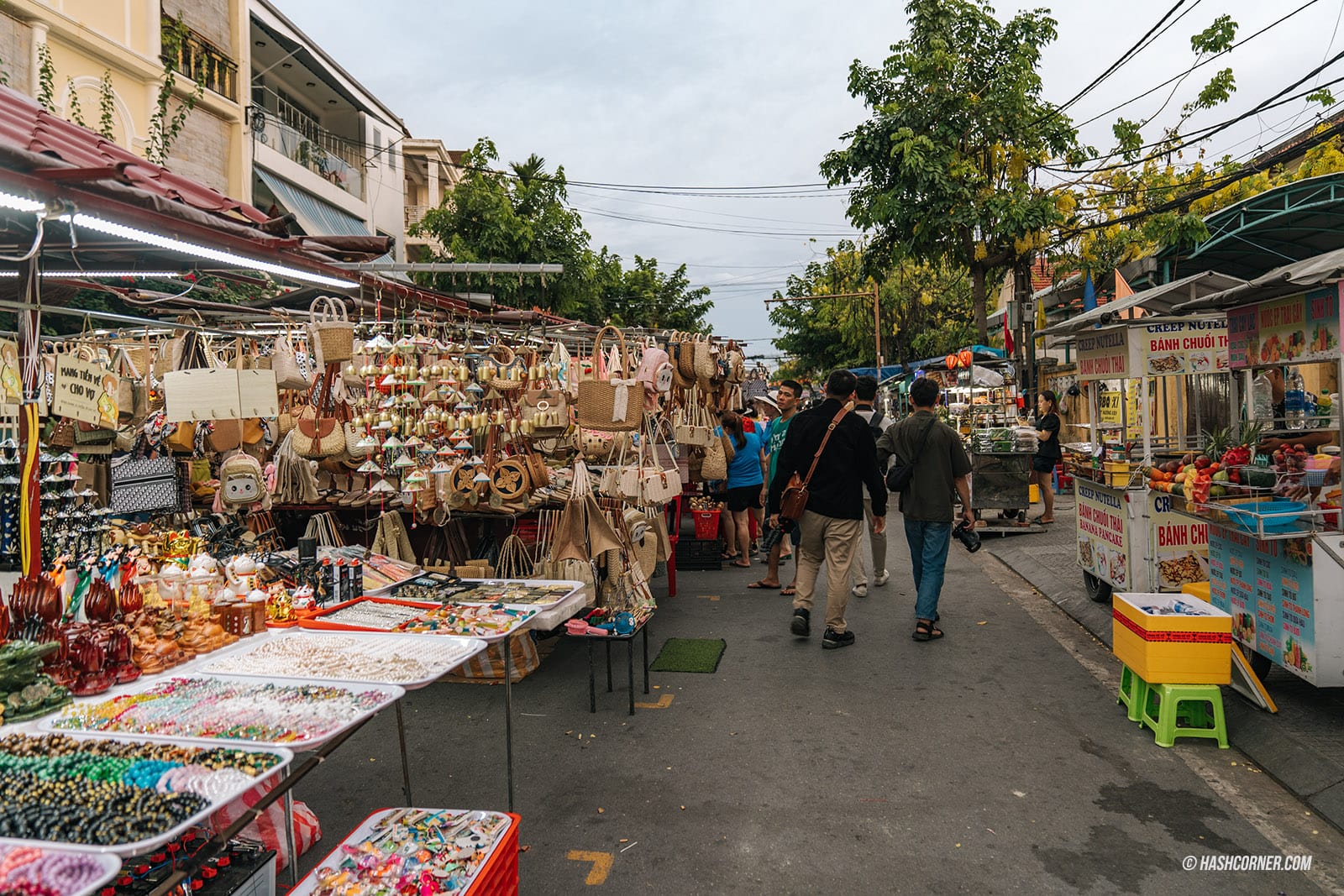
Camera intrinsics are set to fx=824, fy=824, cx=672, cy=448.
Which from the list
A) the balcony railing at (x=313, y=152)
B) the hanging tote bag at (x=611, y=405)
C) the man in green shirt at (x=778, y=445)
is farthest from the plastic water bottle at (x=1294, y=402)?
the balcony railing at (x=313, y=152)

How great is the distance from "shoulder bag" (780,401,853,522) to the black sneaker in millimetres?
902

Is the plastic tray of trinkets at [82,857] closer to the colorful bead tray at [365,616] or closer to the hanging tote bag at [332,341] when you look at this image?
the colorful bead tray at [365,616]

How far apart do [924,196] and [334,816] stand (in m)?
13.4

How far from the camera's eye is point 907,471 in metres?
6.48

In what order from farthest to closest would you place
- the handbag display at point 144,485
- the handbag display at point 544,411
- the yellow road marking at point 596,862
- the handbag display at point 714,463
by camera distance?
the handbag display at point 714,463 < the handbag display at point 144,485 < the handbag display at point 544,411 < the yellow road marking at point 596,862

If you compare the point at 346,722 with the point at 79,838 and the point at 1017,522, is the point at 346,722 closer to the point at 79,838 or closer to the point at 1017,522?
the point at 79,838

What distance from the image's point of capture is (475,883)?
8.65ft

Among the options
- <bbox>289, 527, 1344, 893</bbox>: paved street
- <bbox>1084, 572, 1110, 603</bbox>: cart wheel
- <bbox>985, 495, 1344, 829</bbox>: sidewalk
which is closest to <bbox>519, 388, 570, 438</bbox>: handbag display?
<bbox>289, 527, 1344, 893</bbox>: paved street

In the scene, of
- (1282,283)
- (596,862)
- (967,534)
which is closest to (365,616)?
(596,862)

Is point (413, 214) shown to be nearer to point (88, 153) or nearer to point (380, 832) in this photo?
point (88, 153)

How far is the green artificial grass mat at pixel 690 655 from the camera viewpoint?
6031 millimetres

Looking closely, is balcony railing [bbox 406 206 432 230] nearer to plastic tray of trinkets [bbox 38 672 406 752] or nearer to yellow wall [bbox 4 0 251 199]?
yellow wall [bbox 4 0 251 199]

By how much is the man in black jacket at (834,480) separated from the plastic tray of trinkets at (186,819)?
451 cm

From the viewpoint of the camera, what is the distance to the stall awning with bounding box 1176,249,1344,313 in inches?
164
